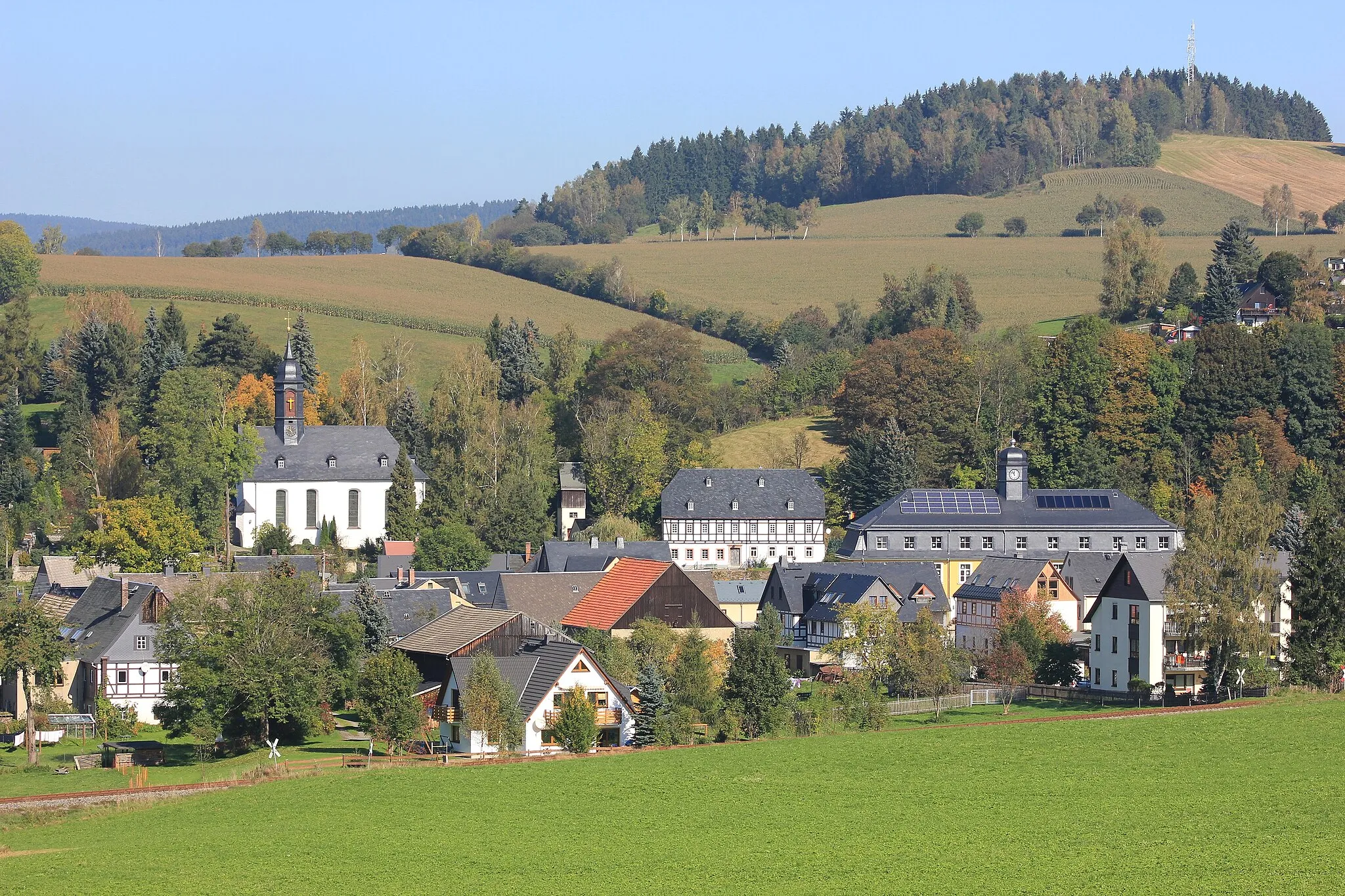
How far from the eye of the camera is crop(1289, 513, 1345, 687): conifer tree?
196 ft

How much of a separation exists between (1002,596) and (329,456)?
40350 mm

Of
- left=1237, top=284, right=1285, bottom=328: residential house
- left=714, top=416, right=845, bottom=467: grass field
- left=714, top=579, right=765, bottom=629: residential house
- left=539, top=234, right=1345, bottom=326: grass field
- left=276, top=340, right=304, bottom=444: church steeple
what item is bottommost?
left=714, top=579, right=765, bottom=629: residential house

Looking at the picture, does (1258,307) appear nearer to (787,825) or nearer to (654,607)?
(654,607)

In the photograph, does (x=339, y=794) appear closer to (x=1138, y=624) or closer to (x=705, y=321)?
(x=1138, y=624)

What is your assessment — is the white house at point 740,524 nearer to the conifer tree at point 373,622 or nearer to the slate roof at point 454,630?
the slate roof at point 454,630

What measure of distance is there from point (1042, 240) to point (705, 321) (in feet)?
162

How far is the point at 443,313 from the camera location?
6117 inches

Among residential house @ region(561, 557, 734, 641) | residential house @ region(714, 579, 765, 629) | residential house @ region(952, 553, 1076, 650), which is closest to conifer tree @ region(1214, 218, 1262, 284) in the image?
residential house @ region(952, 553, 1076, 650)

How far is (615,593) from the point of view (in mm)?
75750

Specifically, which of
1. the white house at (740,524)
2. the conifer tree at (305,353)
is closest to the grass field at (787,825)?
the white house at (740,524)

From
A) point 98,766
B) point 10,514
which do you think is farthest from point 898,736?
point 10,514

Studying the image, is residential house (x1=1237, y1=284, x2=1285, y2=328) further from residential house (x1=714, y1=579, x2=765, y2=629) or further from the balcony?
the balcony

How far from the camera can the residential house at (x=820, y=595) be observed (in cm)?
8112

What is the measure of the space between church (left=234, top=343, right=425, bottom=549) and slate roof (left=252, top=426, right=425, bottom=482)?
0.12ft
